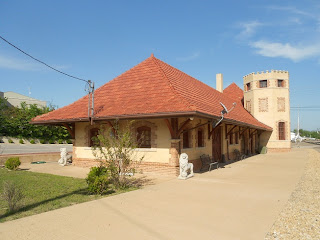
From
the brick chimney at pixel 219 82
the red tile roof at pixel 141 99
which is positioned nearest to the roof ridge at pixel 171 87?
the red tile roof at pixel 141 99

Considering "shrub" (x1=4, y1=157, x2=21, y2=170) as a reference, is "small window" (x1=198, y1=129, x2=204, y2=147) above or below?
above

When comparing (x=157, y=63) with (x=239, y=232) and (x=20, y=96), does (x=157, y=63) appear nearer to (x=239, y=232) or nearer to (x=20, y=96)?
(x=239, y=232)

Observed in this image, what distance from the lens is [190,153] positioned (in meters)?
11.7

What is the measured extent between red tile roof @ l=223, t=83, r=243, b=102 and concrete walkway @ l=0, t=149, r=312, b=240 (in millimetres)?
22872

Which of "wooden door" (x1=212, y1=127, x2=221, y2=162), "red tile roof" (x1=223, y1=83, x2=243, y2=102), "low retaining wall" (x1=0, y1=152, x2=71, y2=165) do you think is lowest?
"low retaining wall" (x1=0, y1=152, x2=71, y2=165)

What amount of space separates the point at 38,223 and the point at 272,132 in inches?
1008

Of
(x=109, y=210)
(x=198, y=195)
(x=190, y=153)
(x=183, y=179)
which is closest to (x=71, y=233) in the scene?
(x=109, y=210)

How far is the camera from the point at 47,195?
714 centimetres

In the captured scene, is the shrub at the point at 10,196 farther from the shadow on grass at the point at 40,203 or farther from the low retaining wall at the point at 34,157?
the low retaining wall at the point at 34,157

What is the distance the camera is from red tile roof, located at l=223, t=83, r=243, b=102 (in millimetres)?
29462

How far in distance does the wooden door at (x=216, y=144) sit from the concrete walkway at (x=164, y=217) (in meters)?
7.20

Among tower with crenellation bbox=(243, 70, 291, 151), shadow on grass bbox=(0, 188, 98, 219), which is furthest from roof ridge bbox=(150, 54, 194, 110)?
tower with crenellation bbox=(243, 70, 291, 151)

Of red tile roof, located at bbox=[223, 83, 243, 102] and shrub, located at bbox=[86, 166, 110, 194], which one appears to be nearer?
shrub, located at bbox=[86, 166, 110, 194]

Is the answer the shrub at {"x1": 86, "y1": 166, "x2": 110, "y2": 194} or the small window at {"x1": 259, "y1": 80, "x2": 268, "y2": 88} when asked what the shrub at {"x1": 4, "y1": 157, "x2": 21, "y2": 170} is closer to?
the shrub at {"x1": 86, "y1": 166, "x2": 110, "y2": 194}
